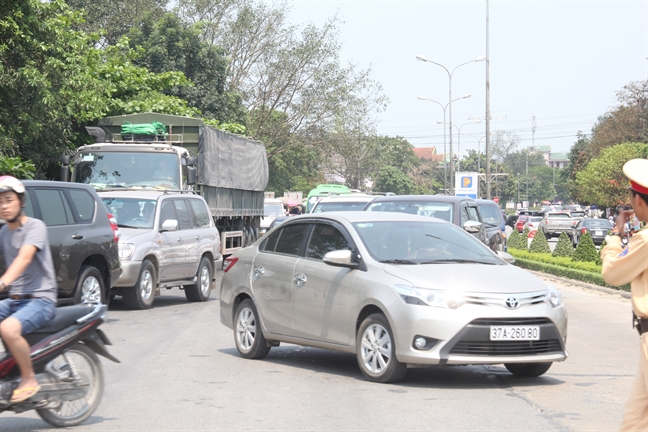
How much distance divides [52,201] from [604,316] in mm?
9050

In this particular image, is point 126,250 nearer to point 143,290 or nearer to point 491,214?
point 143,290

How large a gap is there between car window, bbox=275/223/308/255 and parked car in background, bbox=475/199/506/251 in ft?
39.8

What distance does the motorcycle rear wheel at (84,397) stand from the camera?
6496 millimetres

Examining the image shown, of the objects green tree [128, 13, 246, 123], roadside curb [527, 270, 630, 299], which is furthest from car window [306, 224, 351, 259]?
green tree [128, 13, 246, 123]

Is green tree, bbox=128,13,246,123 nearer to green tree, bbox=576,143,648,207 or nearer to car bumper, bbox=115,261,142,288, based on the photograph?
car bumper, bbox=115,261,142,288

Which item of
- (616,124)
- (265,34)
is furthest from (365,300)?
(616,124)

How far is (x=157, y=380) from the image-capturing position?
332 inches

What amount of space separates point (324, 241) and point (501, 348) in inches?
88.0

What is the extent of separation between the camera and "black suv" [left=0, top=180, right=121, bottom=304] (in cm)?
1151

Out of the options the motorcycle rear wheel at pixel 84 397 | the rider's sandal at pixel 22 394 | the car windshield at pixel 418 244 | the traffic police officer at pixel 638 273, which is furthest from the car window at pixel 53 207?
the traffic police officer at pixel 638 273

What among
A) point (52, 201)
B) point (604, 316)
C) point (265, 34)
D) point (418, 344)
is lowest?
point (604, 316)

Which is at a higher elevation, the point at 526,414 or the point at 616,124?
the point at 616,124

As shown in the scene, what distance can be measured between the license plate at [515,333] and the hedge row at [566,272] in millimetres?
12398

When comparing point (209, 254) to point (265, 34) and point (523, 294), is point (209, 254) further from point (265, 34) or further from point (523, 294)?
point (265, 34)
